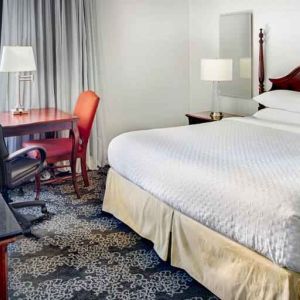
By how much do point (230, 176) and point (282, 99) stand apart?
1916 mm

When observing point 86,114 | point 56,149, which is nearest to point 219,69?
point 86,114

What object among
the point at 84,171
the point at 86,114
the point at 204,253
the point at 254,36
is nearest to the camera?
the point at 204,253

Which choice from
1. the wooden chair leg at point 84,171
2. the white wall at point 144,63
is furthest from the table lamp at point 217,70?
the wooden chair leg at point 84,171

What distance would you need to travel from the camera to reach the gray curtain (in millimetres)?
4219

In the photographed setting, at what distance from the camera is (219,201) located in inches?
83.8

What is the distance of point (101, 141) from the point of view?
4918 millimetres

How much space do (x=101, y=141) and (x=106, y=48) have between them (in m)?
1.07

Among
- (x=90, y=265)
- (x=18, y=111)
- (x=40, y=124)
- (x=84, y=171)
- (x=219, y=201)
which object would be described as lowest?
(x=90, y=265)

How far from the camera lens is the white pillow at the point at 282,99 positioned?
371 centimetres

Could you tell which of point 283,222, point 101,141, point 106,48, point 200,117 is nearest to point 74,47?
point 106,48

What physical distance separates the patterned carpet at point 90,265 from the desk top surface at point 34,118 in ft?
2.63

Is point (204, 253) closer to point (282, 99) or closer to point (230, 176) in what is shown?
point (230, 176)

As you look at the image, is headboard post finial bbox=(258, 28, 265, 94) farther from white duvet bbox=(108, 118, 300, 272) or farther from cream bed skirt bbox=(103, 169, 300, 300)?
cream bed skirt bbox=(103, 169, 300, 300)

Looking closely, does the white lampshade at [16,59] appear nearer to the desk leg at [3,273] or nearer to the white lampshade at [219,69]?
the white lampshade at [219,69]
